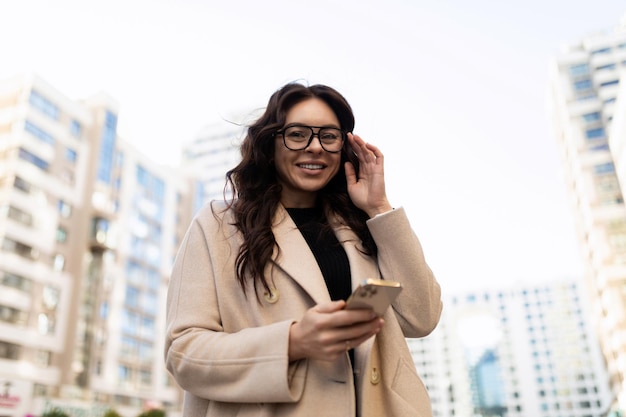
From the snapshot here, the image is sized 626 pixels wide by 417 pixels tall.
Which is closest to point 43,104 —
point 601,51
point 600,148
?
point 600,148

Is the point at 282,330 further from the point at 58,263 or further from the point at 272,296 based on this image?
the point at 58,263

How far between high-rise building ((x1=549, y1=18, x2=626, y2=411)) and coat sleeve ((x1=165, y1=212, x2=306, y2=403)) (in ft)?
125

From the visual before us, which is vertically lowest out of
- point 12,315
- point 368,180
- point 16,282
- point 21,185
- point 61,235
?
point 368,180

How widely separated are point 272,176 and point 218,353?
711 millimetres

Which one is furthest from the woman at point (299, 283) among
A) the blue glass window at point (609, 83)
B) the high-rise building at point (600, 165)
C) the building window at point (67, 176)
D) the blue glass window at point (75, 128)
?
the blue glass window at point (609, 83)

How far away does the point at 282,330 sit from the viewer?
132 centimetres

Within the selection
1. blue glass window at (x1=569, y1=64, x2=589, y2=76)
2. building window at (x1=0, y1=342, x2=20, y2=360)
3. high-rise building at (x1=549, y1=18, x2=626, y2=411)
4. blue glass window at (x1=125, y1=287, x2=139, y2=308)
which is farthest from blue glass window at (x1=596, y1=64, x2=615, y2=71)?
building window at (x1=0, y1=342, x2=20, y2=360)

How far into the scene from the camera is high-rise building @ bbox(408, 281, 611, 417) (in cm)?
9114

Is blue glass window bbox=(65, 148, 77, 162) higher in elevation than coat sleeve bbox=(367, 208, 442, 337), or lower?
higher

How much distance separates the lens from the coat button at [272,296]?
1520 millimetres

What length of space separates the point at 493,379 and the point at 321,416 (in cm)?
10654

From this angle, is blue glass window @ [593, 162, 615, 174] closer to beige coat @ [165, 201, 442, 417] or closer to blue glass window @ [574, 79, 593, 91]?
blue glass window @ [574, 79, 593, 91]

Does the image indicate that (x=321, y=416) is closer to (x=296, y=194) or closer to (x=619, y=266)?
(x=296, y=194)

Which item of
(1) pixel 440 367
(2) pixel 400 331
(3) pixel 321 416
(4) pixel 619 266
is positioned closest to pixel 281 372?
(3) pixel 321 416
